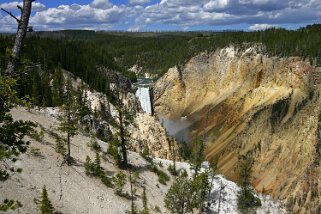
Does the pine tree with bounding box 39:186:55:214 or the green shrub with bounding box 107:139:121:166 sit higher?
the pine tree with bounding box 39:186:55:214

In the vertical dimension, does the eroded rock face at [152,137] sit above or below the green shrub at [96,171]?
below

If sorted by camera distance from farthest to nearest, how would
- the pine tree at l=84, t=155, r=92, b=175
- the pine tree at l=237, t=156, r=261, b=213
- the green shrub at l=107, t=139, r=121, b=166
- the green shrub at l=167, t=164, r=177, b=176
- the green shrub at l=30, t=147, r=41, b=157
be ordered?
the green shrub at l=167, t=164, r=177, b=176 < the pine tree at l=237, t=156, r=261, b=213 < the green shrub at l=107, t=139, r=121, b=166 < the pine tree at l=84, t=155, r=92, b=175 < the green shrub at l=30, t=147, r=41, b=157

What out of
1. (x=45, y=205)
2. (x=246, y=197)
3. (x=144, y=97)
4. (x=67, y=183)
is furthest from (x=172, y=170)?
(x=144, y=97)

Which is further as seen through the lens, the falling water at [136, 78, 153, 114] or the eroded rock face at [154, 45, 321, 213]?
the falling water at [136, 78, 153, 114]

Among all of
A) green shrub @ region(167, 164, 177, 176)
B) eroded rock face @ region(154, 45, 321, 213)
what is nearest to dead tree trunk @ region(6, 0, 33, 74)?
green shrub @ region(167, 164, 177, 176)

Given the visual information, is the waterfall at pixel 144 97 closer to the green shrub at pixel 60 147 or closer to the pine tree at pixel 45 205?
the green shrub at pixel 60 147

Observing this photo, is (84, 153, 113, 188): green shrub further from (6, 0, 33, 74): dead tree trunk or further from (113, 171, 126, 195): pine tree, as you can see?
(6, 0, 33, 74): dead tree trunk

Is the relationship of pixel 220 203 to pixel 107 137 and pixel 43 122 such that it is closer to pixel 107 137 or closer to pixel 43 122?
pixel 107 137

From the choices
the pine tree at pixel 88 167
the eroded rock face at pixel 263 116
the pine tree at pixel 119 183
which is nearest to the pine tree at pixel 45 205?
the pine tree at pixel 119 183
